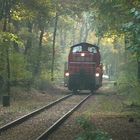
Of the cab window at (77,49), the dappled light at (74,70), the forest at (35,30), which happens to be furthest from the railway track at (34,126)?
the cab window at (77,49)

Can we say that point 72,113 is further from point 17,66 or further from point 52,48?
point 52,48

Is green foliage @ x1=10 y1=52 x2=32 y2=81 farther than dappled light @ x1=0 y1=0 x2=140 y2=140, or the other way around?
green foliage @ x1=10 y1=52 x2=32 y2=81

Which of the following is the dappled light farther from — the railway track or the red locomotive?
the railway track

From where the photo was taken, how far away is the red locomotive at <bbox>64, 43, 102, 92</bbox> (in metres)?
37.1

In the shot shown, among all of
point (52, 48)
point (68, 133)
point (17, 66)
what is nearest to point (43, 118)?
point (68, 133)

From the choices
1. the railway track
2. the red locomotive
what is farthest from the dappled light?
the railway track

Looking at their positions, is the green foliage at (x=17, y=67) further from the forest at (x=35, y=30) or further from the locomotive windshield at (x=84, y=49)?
the locomotive windshield at (x=84, y=49)

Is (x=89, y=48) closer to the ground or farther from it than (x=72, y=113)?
farther from it

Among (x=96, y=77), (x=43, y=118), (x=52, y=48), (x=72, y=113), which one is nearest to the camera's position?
(x=43, y=118)

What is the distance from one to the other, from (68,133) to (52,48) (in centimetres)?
2983

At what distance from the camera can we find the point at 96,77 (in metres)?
36.9

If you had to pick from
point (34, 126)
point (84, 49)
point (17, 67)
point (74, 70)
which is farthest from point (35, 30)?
point (34, 126)

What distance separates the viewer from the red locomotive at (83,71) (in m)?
37.1

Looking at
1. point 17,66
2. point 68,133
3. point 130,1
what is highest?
point 130,1
